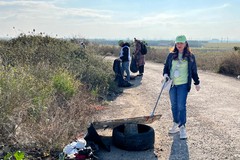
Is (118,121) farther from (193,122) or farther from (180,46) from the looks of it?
(193,122)

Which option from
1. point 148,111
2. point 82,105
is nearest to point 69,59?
point 148,111

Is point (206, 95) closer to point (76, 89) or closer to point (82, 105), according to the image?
point (76, 89)

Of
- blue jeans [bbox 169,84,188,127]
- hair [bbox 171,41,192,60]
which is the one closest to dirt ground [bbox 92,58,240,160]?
blue jeans [bbox 169,84,188,127]

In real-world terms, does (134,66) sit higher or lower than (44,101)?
lower

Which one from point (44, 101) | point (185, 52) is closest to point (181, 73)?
point (185, 52)

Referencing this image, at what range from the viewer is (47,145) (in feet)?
18.4

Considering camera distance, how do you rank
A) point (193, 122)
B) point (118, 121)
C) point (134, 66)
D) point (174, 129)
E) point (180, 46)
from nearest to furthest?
point (118, 121)
point (180, 46)
point (174, 129)
point (193, 122)
point (134, 66)

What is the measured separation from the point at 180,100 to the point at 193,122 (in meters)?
1.67

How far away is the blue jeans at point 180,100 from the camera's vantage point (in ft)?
23.0

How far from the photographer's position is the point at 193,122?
8430 mm

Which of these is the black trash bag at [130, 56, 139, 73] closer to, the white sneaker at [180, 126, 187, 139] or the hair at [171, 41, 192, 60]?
the hair at [171, 41, 192, 60]

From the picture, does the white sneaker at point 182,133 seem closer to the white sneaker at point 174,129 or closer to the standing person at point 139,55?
the white sneaker at point 174,129

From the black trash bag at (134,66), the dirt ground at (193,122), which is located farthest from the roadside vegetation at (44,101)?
the black trash bag at (134,66)

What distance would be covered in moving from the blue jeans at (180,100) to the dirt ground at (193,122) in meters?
0.45
